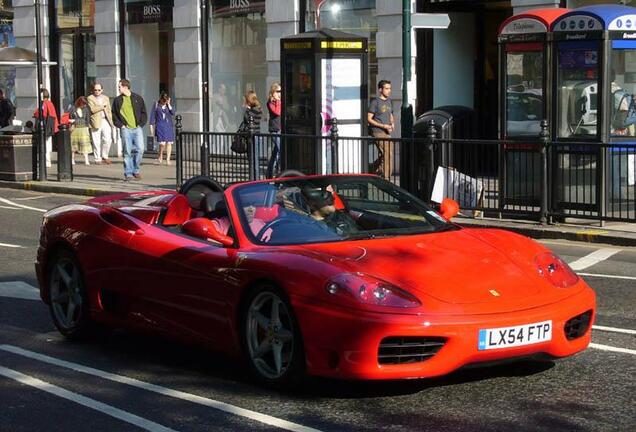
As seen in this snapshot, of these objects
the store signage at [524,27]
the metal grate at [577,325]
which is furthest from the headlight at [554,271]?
the store signage at [524,27]

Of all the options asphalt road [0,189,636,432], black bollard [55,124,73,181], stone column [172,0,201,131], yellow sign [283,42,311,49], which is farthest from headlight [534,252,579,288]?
→ stone column [172,0,201,131]

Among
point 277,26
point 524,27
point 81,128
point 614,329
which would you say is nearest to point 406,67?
point 524,27

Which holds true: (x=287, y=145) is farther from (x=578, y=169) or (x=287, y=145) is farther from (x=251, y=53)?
(x=251, y=53)

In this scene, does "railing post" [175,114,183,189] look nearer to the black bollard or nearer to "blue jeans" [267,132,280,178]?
"blue jeans" [267,132,280,178]

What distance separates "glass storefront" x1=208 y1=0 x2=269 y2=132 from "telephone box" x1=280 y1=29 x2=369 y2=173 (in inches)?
273

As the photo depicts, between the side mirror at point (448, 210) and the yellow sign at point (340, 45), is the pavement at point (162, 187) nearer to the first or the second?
the yellow sign at point (340, 45)

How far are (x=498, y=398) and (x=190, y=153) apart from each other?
1348cm

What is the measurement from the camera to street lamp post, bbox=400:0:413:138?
16.7 meters

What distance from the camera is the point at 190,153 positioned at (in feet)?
63.2

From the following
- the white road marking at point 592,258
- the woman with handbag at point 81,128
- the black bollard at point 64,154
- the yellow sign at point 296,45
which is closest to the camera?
the white road marking at point 592,258

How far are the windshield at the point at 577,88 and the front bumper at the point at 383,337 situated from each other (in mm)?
8841

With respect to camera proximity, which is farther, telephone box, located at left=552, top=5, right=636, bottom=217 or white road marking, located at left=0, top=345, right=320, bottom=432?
telephone box, located at left=552, top=5, right=636, bottom=217

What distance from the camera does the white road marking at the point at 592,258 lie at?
11.8 metres

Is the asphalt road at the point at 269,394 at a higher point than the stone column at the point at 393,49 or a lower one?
lower
